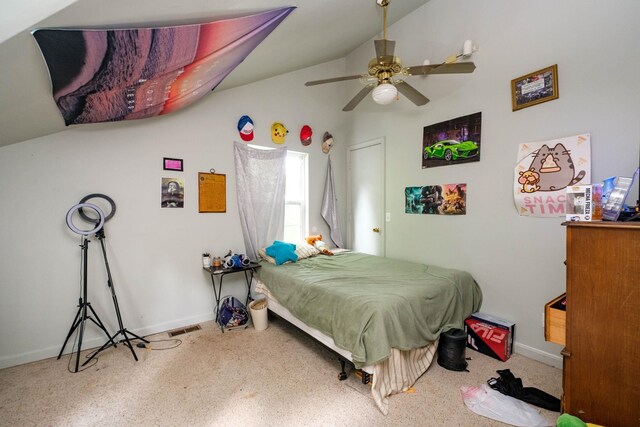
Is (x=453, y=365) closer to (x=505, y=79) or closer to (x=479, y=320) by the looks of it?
(x=479, y=320)

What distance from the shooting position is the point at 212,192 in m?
3.24

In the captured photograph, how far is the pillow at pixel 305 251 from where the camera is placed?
3.40 metres

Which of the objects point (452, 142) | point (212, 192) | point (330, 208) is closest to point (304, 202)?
point (330, 208)

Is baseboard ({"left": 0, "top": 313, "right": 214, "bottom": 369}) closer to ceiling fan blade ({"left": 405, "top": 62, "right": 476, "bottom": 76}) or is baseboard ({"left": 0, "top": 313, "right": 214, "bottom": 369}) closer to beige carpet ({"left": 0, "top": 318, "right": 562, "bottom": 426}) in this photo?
beige carpet ({"left": 0, "top": 318, "right": 562, "bottom": 426})

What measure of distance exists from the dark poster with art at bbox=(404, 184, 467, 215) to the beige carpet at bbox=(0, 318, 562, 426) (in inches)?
56.5

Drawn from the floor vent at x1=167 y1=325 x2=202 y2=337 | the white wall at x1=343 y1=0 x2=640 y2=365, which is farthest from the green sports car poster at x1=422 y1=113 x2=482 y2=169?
the floor vent at x1=167 y1=325 x2=202 y2=337

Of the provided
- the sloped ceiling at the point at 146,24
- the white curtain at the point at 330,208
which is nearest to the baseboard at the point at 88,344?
the sloped ceiling at the point at 146,24

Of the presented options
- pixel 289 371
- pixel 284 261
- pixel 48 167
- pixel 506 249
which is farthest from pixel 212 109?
pixel 506 249

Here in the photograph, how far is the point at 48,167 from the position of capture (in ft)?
7.97

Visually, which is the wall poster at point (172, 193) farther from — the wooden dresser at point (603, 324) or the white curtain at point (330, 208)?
the wooden dresser at point (603, 324)

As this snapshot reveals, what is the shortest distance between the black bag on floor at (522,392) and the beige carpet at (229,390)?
0.06 meters

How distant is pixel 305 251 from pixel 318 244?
1.08 ft

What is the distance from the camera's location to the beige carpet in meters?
1.72

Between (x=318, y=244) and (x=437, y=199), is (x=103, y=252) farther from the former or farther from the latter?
(x=437, y=199)
